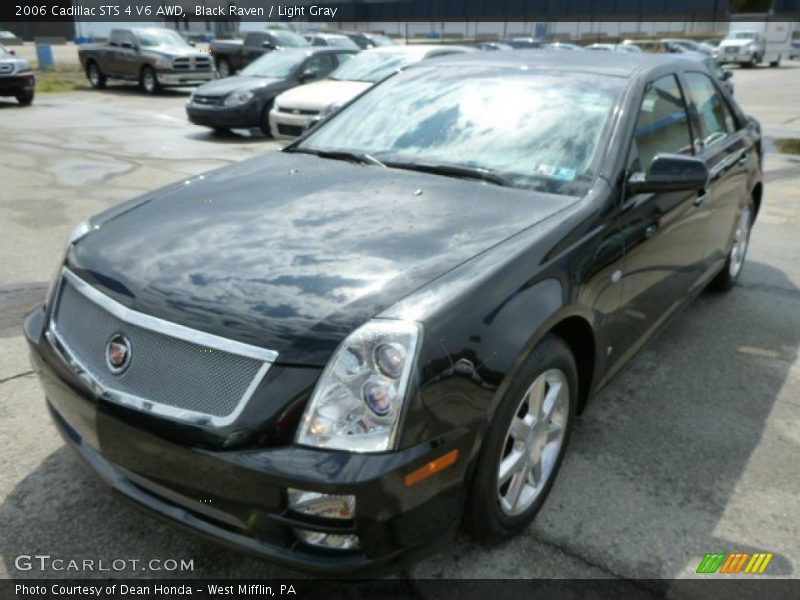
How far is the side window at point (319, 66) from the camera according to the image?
12758mm

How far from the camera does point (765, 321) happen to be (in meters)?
4.72

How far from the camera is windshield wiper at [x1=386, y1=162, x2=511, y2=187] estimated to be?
304 cm

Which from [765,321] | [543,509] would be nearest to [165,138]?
[765,321]

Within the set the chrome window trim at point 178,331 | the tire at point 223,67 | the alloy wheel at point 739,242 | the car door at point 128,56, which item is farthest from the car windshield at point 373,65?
the tire at point 223,67

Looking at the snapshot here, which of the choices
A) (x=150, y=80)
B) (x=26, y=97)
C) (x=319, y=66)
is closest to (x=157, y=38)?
(x=150, y=80)

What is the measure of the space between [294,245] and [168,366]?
62cm

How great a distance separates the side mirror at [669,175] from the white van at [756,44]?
3725cm

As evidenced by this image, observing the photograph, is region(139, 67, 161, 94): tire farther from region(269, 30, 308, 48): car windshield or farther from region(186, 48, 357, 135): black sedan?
region(186, 48, 357, 135): black sedan

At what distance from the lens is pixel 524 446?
98.5 inches

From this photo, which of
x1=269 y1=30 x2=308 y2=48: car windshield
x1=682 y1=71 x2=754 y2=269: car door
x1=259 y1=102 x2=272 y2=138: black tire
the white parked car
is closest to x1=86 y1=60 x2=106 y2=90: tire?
x1=269 y1=30 x2=308 y2=48: car windshield

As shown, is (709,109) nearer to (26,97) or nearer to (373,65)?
(373,65)

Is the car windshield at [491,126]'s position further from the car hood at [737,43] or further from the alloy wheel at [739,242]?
the car hood at [737,43]

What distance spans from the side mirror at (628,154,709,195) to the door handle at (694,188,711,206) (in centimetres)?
78

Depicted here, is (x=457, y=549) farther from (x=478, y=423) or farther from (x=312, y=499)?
(x=312, y=499)
